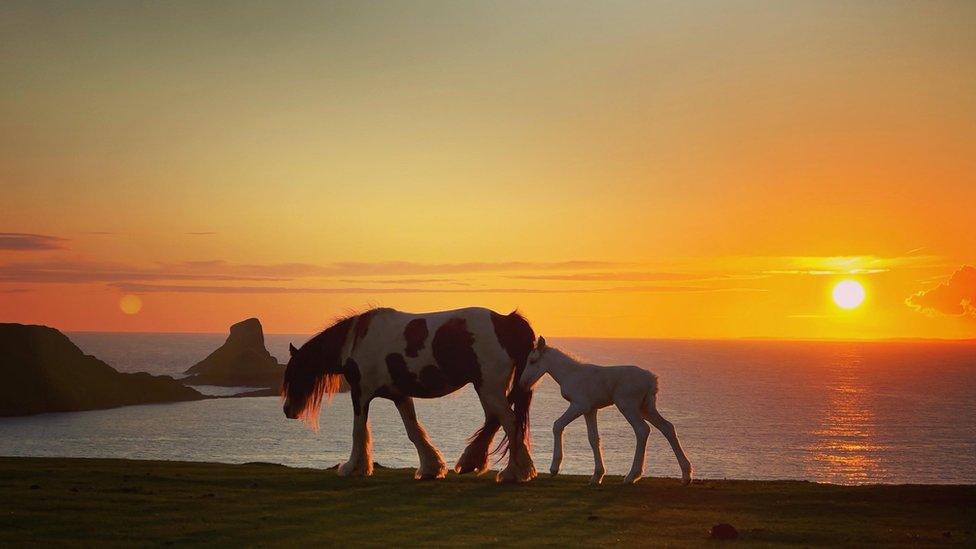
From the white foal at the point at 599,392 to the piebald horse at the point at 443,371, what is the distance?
0.42 metres

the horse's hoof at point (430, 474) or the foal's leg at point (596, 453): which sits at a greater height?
the foal's leg at point (596, 453)

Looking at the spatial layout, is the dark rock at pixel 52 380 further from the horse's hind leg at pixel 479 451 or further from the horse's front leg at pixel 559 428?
the horse's front leg at pixel 559 428

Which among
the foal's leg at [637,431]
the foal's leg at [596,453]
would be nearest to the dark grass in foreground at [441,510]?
the foal's leg at [596,453]

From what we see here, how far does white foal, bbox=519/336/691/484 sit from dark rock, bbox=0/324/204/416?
141 m

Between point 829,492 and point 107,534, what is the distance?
10.6m

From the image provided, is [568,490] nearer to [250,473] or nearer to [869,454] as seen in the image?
[250,473]

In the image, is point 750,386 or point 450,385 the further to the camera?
point 750,386

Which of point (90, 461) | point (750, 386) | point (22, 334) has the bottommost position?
point (750, 386)

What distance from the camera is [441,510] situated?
12.2 m

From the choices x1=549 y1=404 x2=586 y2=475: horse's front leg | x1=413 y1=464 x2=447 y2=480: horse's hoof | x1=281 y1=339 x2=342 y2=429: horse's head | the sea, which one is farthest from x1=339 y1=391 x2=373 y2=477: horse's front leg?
the sea

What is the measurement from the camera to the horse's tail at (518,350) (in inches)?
605

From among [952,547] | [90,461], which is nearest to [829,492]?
[952,547]

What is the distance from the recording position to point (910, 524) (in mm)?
11719

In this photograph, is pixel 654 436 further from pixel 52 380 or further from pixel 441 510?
pixel 441 510
